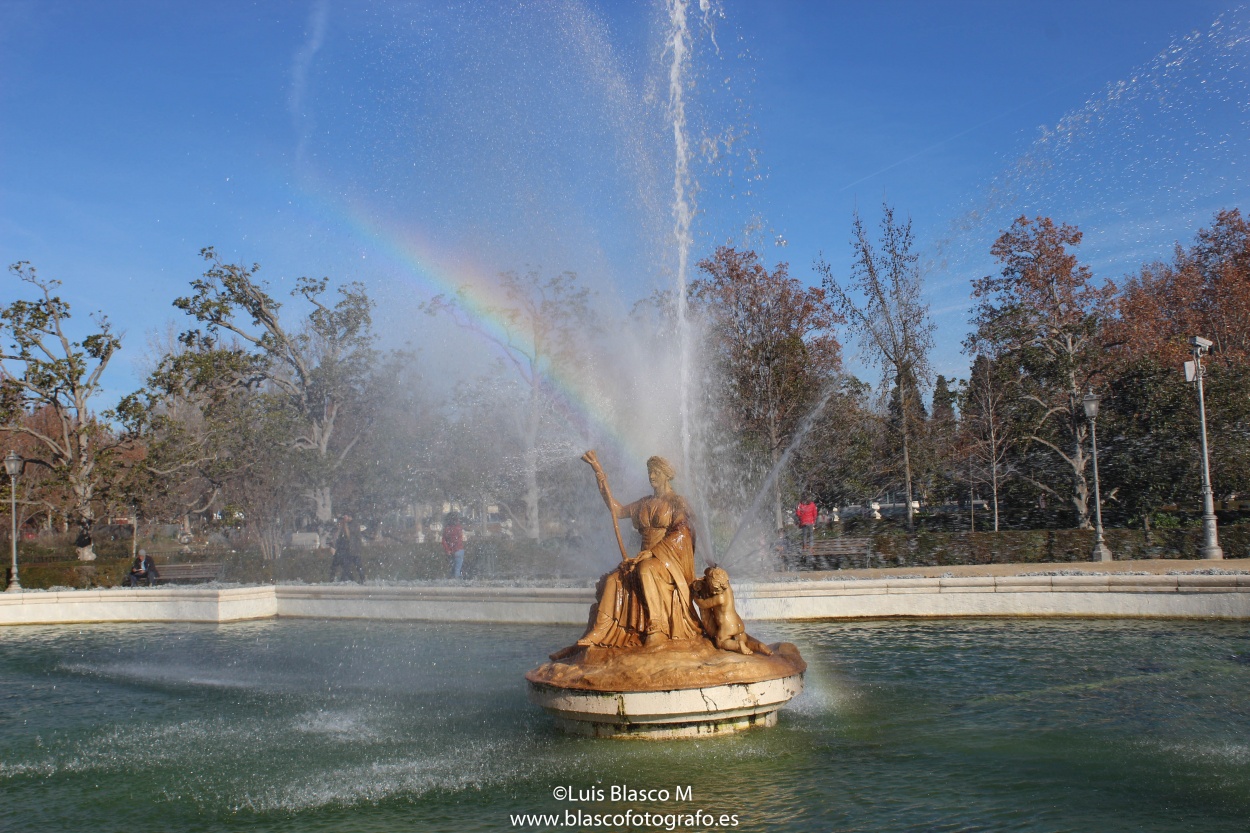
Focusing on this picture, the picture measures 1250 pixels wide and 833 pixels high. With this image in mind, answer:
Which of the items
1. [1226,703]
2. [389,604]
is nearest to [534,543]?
[389,604]

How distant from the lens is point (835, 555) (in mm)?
19734

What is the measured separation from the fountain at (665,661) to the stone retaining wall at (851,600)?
554cm

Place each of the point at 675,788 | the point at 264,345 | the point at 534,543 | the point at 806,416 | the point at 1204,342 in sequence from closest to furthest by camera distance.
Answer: the point at 675,788, the point at 1204,342, the point at 534,543, the point at 806,416, the point at 264,345

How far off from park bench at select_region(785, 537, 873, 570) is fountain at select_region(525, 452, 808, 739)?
1240cm

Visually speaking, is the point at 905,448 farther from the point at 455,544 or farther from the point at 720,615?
the point at 720,615

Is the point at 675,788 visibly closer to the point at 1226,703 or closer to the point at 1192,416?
the point at 1226,703

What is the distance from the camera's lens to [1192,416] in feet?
78.2

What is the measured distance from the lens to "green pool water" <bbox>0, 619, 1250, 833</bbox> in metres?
5.69

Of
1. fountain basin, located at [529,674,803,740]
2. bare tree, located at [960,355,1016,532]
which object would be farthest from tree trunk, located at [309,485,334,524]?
fountain basin, located at [529,674,803,740]

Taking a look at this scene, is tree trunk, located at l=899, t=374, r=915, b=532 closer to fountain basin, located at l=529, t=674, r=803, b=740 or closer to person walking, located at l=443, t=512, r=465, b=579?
person walking, located at l=443, t=512, r=465, b=579

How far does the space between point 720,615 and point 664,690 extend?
2.77 feet

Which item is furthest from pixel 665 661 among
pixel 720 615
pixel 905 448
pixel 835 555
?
pixel 905 448

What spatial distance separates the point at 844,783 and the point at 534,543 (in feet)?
53.9

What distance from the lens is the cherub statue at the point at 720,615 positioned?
7289 millimetres
